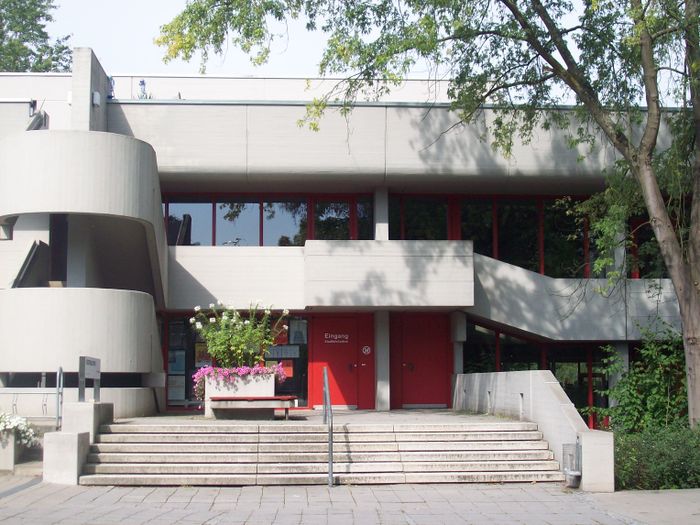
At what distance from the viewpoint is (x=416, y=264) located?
2041cm

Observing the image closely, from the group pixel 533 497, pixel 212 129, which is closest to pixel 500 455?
pixel 533 497

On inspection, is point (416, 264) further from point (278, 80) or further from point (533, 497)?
point (533, 497)

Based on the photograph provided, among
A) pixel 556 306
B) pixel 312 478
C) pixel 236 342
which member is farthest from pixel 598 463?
pixel 556 306

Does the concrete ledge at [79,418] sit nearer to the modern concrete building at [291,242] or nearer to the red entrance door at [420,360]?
the modern concrete building at [291,242]

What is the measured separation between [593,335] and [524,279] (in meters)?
2.24

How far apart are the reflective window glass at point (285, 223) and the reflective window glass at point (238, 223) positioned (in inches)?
10.2

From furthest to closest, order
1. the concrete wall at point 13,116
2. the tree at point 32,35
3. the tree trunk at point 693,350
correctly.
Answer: the tree at point 32,35 < the concrete wall at point 13,116 < the tree trunk at point 693,350

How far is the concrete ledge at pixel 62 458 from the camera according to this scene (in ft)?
41.2

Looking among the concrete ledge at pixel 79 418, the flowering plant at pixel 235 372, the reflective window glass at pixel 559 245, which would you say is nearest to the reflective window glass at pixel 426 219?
the reflective window glass at pixel 559 245

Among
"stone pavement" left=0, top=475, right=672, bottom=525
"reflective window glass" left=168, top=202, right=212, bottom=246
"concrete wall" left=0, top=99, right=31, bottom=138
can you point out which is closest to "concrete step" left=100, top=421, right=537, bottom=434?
"stone pavement" left=0, top=475, right=672, bottom=525

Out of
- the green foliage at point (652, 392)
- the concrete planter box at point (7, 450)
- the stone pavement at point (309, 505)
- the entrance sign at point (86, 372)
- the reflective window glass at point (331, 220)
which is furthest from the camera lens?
the reflective window glass at point (331, 220)

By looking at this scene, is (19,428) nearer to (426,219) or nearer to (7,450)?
(7,450)

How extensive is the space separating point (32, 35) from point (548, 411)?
4047 centimetres

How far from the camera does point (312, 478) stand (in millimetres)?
12750
